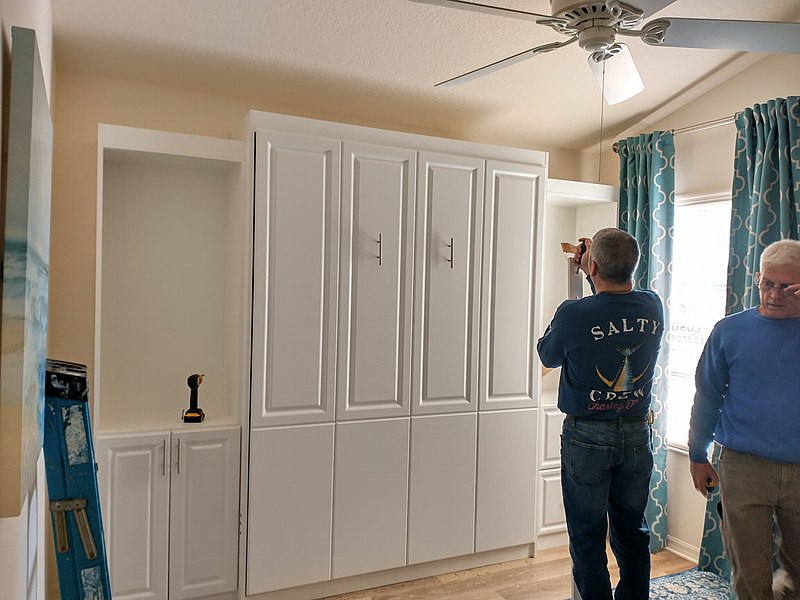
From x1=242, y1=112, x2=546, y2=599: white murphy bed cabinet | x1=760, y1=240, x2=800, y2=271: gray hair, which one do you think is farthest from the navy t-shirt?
x1=242, y1=112, x2=546, y2=599: white murphy bed cabinet

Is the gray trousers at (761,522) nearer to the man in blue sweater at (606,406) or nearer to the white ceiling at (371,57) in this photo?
the man in blue sweater at (606,406)

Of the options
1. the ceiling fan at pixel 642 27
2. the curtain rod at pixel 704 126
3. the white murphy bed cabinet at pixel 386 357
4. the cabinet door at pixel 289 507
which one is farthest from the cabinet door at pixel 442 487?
the curtain rod at pixel 704 126

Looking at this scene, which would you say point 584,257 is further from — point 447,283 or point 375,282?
point 375,282

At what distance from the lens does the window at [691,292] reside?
357cm

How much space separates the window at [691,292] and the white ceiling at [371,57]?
0.70m

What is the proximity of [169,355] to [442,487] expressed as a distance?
1.53 m

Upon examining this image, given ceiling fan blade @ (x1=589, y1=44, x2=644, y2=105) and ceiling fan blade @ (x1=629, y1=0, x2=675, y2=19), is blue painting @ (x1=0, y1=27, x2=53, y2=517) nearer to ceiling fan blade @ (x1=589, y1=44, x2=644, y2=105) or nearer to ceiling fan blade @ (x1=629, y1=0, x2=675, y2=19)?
ceiling fan blade @ (x1=629, y1=0, x2=675, y2=19)

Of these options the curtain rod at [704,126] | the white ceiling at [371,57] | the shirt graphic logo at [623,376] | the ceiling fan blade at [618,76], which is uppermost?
the white ceiling at [371,57]

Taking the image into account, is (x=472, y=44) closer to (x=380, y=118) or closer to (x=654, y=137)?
(x=380, y=118)

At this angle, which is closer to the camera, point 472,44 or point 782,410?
point 782,410

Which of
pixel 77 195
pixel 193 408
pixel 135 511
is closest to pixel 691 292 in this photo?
pixel 193 408

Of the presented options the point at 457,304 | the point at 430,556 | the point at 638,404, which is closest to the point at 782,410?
the point at 638,404

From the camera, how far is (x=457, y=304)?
10.9 ft

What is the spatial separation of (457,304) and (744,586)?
5.59 feet
